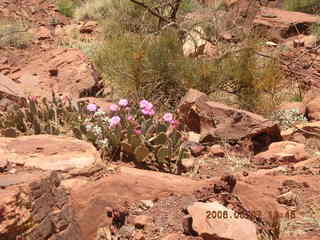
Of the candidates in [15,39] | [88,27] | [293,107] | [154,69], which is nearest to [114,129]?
[154,69]

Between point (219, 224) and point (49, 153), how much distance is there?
1.32 metres

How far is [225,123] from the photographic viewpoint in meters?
5.71

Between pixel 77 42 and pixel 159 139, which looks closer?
pixel 159 139

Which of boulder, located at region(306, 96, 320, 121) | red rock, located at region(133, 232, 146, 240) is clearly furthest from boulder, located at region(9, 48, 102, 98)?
red rock, located at region(133, 232, 146, 240)

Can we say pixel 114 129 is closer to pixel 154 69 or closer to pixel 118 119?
pixel 118 119

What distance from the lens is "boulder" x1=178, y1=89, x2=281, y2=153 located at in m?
5.48

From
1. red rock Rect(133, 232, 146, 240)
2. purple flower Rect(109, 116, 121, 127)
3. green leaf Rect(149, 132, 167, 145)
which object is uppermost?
purple flower Rect(109, 116, 121, 127)

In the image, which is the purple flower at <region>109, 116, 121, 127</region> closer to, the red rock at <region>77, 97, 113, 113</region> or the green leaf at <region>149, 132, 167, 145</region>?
the green leaf at <region>149, 132, 167, 145</region>

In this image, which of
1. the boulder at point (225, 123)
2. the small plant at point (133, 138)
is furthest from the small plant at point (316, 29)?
the small plant at point (133, 138)

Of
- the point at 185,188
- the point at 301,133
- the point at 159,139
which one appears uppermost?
the point at 185,188

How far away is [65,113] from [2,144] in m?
1.77

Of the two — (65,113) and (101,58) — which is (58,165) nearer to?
(65,113)

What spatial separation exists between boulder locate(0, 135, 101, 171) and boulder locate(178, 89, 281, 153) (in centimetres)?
200

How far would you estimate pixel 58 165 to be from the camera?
359 centimetres
